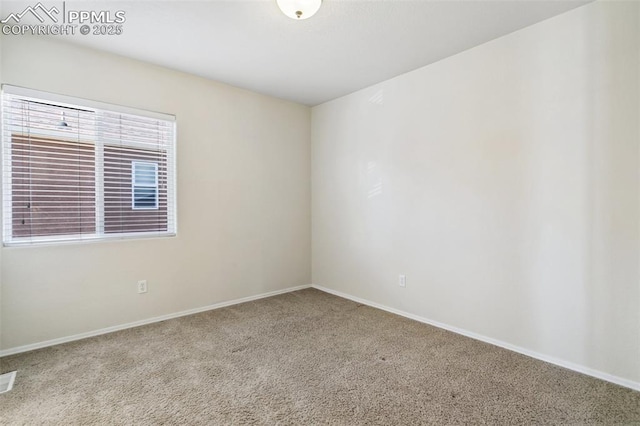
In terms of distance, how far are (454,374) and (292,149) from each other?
10.5 ft

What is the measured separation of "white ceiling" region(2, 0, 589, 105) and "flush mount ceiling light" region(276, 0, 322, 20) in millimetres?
203

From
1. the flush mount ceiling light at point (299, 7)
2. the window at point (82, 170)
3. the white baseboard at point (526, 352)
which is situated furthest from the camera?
the window at point (82, 170)

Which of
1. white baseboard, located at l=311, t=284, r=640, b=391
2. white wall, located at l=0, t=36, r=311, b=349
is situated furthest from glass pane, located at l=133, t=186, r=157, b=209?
white baseboard, located at l=311, t=284, r=640, b=391

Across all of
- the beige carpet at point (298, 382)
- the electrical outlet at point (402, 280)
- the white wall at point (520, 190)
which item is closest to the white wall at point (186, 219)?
the beige carpet at point (298, 382)

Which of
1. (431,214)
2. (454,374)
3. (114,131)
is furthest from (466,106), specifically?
(114,131)

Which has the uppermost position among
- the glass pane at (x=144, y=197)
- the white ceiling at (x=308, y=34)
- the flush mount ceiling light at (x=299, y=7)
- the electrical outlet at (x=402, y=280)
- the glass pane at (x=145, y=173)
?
the white ceiling at (x=308, y=34)

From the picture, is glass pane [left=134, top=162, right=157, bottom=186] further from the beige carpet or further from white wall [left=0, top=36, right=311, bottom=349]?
the beige carpet

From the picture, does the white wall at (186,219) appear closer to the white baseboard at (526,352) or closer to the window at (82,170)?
the window at (82,170)

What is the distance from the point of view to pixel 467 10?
221 centimetres

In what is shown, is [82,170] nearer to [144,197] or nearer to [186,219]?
[144,197]

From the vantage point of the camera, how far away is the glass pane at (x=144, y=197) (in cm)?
305

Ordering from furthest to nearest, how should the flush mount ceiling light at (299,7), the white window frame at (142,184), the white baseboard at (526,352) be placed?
1. the white window frame at (142,184)
2. the white baseboard at (526,352)
3. the flush mount ceiling light at (299,7)
